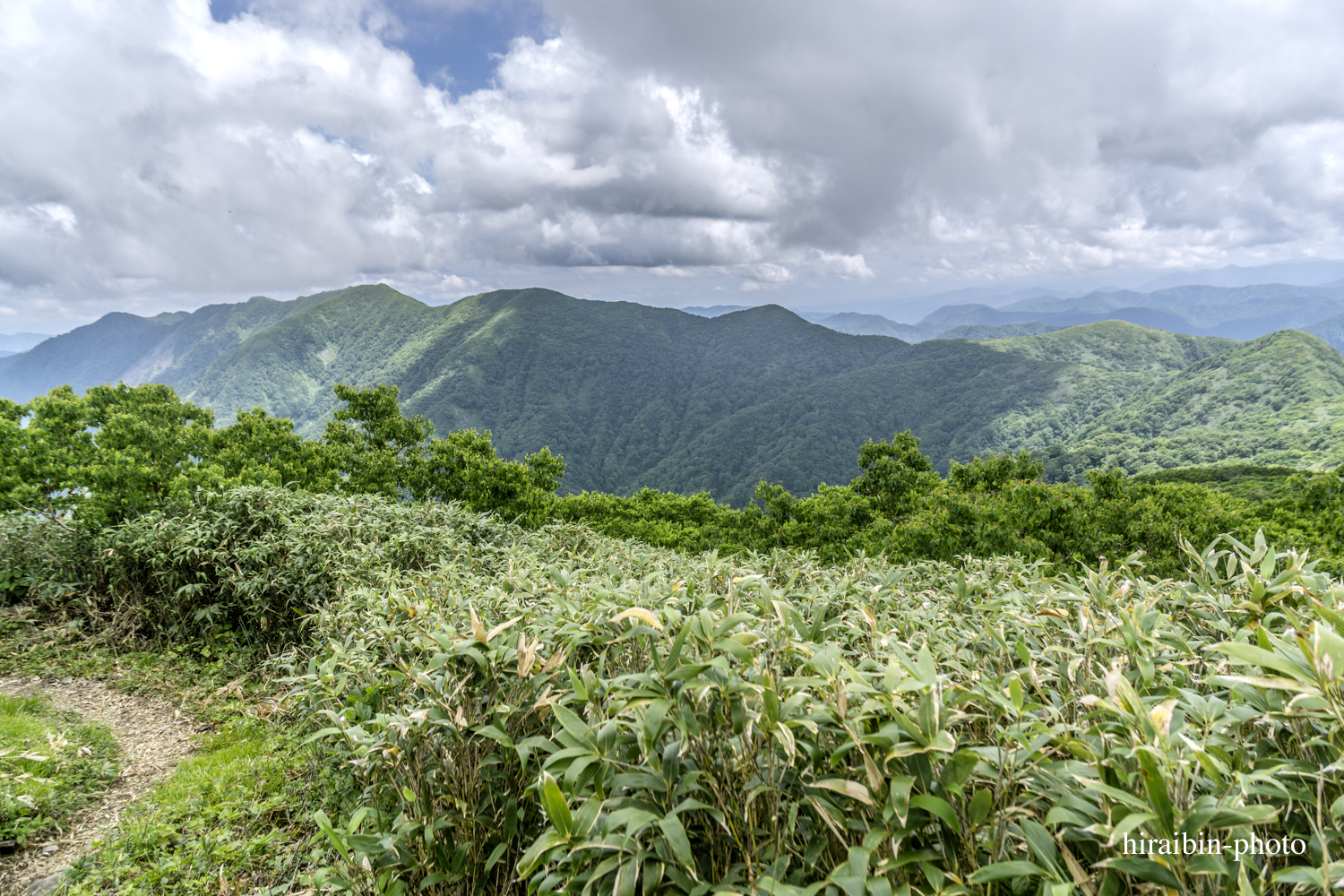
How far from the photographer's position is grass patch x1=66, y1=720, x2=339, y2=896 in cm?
313

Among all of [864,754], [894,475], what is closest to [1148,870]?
[864,754]

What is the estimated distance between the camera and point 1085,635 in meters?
1.80

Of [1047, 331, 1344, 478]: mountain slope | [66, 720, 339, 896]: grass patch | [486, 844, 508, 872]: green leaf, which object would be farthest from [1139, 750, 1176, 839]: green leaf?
[1047, 331, 1344, 478]: mountain slope

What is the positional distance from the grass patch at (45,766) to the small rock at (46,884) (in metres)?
0.44

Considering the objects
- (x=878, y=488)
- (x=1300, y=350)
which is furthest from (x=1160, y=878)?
(x=1300, y=350)

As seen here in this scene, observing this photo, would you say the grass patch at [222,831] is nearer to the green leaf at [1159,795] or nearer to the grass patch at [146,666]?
the grass patch at [146,666]

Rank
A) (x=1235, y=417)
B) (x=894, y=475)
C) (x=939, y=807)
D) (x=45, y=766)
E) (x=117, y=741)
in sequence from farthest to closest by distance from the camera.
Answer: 1. (x=1235, y=417)
2. (x=894, y=475)
3. (x=117, y=741)
4. (x=45, y=766)
5. (x=939, y=807)

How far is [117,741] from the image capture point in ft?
15.8

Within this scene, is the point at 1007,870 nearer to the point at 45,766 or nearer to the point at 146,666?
the point at 45,766

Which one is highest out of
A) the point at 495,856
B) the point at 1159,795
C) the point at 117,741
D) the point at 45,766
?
the point at 1159,795

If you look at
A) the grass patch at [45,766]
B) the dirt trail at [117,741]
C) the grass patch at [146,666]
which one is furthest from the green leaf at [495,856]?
the grass patch at [146,666]

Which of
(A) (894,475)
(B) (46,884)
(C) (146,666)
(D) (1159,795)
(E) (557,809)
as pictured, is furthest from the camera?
(A) (894,475)

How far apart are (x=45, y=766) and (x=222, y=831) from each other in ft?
6.05

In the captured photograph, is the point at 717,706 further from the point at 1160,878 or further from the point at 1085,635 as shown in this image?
the point at 1085,635
